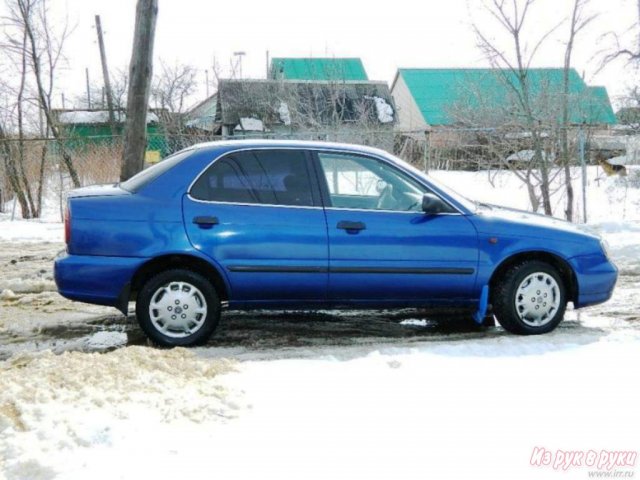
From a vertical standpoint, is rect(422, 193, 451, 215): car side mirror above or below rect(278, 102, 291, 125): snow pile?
below

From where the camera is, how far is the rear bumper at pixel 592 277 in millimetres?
5703

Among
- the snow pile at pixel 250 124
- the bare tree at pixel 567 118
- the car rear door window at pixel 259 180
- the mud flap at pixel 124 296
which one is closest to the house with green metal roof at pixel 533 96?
the bare tree at pixel 567 118

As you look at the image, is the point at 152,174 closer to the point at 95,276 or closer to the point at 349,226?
the point at 95,276

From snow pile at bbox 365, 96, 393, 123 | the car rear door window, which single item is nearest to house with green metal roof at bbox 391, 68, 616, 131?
the car rear door window

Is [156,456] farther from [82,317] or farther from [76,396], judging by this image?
[82,317]

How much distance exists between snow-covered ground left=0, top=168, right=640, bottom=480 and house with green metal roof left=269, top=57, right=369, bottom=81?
13.5 meters

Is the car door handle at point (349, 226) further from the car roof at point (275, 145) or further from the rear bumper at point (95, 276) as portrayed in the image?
the rear bumper at point (95, 276)

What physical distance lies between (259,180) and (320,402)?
2.13m

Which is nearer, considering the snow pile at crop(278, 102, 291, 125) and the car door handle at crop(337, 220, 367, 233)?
the car door handle at crop(337, 220, 367, 233)

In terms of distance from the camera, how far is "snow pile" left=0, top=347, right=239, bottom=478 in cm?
325

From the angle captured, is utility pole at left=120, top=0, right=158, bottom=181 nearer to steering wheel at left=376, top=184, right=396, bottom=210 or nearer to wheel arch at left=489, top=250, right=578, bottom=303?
steering wheel at left=376, top=184, right=396, bottom=210

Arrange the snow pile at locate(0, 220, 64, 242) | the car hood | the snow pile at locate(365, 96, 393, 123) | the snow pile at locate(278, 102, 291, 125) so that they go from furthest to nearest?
the snow pile at locate(365, 96, 393, 123)
the snow pile at locate(278, 102, 291, 125)
the snow pile at locate(0, 220, 64, 242)
the car hood

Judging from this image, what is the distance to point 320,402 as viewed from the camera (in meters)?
3.95

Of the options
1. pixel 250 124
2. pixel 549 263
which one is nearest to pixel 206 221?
pixel 549 263
